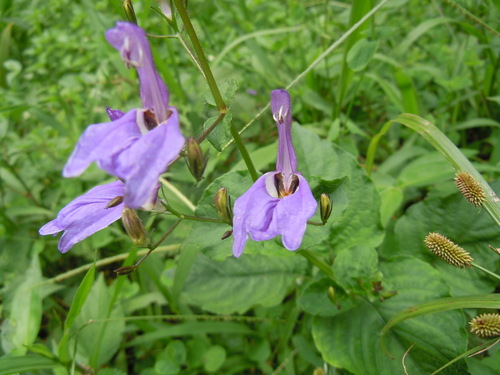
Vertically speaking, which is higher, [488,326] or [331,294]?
[488,326]

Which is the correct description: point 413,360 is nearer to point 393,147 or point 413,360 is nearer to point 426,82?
point 393,147

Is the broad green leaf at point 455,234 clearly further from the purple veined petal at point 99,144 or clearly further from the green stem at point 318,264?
the purple veined petal at point 99,144

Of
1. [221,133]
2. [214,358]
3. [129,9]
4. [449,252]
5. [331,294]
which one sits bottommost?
[214,358]

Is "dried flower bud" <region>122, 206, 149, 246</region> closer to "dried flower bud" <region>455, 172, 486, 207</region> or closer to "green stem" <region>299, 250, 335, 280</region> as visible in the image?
"green stem" <region>299, 250, 335, 280</region>

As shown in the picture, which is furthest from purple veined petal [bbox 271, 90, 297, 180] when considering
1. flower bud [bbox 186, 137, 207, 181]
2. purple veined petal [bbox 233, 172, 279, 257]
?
flower bud [bbox 186, 137, 207, 181]

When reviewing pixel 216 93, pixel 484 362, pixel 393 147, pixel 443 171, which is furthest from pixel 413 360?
pixel 393 147

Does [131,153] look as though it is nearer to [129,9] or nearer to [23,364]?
[129,9]

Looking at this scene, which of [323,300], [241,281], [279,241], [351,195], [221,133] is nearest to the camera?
[221,133]

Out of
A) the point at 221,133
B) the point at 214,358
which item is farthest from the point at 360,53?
the point at 214,358
